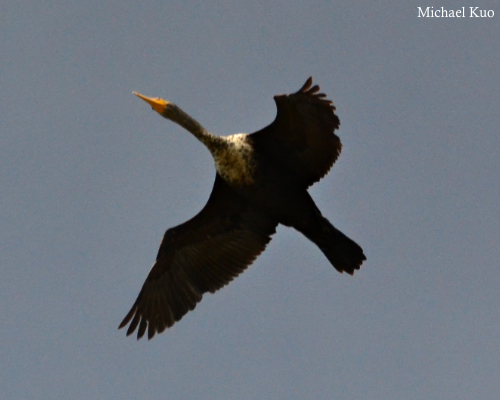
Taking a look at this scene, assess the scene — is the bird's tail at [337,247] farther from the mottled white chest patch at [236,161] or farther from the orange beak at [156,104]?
the orange beak at [156,104]

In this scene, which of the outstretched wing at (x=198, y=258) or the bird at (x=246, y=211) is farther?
the outstretched wing at (x=198, y=258)

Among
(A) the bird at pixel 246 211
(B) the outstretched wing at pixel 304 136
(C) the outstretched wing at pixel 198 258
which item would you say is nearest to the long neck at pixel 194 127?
(A) the bird at pixel 246 211

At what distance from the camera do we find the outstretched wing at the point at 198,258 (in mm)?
14109

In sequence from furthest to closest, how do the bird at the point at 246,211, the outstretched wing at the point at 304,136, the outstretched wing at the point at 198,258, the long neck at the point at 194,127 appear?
the outstretched wing at the point at 198,258
the long neck at the point at 194,127
the bird at the point at 246,211
the outstretched wing at the point at 304,136

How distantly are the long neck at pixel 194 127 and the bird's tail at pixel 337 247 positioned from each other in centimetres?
205

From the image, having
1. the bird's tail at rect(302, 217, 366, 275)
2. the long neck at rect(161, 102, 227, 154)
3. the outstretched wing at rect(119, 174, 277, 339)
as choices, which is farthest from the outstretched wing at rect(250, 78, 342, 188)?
the outstretched wing at rect(119, 174, 277, 339)

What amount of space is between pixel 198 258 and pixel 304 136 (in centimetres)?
295

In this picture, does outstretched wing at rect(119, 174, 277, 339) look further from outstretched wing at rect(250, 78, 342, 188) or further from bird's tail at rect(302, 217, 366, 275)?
outstretched wing at rect(250, 78, 342, 188)

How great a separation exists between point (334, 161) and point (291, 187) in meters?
0.81

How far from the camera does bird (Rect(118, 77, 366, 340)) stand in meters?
13.1

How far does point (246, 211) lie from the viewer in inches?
556

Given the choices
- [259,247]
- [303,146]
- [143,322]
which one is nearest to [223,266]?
[259,247]

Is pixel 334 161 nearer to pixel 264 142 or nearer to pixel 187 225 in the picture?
pixel 264 142

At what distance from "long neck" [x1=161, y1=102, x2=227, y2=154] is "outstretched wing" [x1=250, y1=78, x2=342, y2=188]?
0.58 m
